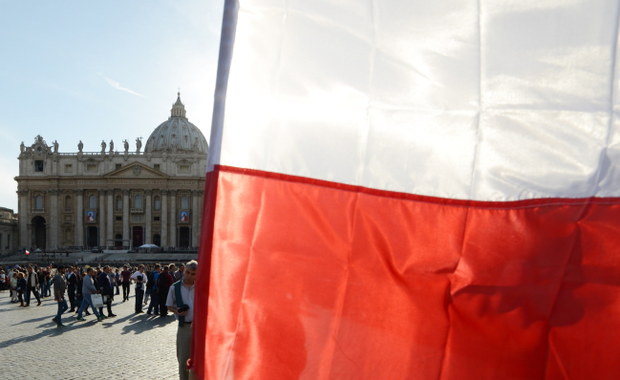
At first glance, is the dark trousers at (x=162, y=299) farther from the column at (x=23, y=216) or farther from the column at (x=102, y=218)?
the column at (x=23, y=216)

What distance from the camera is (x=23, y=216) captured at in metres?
71.8

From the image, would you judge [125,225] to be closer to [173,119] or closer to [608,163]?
[173,119]

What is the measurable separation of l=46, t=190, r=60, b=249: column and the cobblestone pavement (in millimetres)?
60387

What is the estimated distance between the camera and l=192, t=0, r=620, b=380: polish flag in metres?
2.21

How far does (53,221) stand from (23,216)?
4.51 metres

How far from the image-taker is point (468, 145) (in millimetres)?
2424

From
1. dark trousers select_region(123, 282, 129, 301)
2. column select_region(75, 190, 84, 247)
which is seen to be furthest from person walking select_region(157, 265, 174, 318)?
column select_region(75, 190, 84, 247)

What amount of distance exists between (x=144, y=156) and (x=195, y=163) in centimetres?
728

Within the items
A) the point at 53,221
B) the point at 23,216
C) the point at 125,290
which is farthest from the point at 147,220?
the point at 125,290

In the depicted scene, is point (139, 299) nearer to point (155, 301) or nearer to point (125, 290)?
point (155, 301)

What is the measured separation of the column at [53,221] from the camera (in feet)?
231

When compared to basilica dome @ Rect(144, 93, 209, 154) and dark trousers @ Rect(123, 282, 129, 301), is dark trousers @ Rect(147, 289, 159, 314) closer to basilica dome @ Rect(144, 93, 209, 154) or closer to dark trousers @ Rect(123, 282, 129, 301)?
dark trousers @ Rect(123, 282, 129, 301)

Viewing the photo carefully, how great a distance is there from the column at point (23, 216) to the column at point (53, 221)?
2866mm

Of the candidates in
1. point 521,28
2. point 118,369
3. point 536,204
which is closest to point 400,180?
point 536,204
